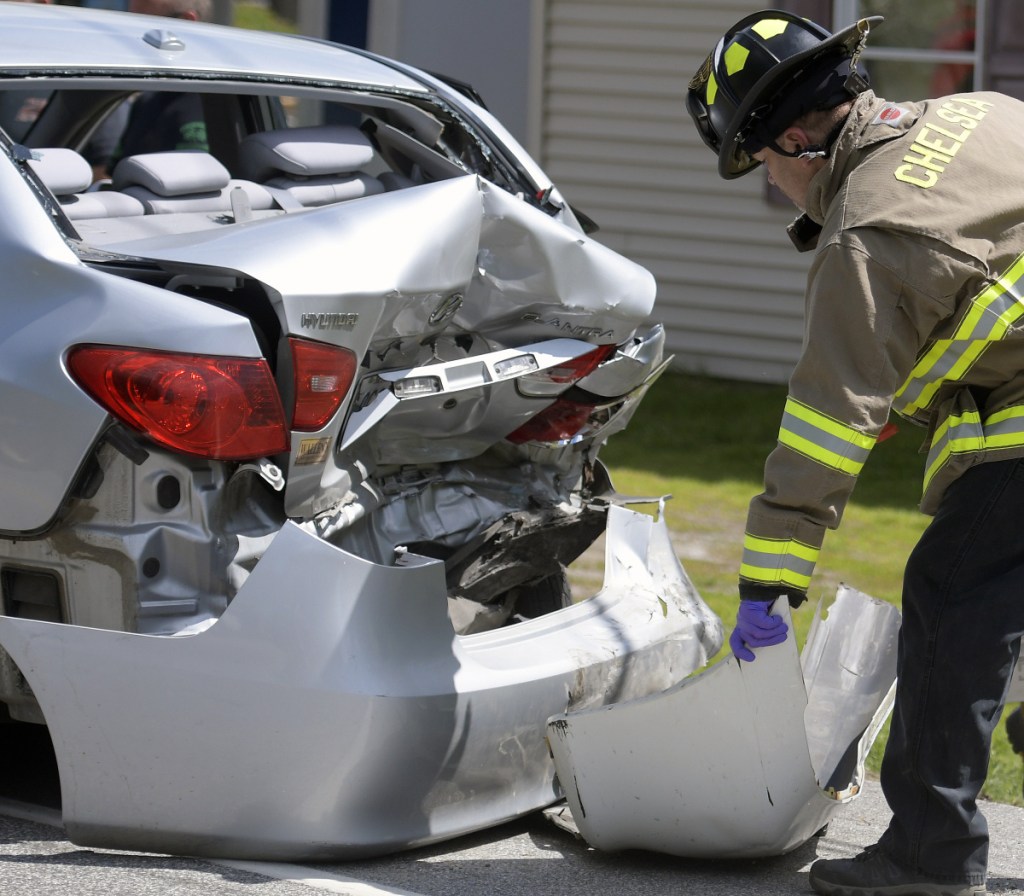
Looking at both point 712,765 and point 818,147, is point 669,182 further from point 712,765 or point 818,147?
point 712,765

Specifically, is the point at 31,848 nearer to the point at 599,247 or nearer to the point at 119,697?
the point at 119,697

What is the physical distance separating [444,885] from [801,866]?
33.3 inches

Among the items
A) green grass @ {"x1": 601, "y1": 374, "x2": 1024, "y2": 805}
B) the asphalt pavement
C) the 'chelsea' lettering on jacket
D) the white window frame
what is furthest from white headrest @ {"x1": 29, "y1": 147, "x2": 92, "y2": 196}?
the white window frame

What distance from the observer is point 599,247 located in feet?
12.4

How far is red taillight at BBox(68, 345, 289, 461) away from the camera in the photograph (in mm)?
2975

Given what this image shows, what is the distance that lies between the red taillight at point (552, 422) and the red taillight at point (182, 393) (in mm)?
1007

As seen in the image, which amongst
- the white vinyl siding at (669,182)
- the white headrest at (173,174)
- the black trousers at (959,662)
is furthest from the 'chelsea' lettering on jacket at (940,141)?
the white vinyl siding at (669,182)

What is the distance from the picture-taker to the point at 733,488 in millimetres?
7496

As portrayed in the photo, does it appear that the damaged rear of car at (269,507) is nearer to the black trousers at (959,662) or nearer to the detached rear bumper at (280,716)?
the detached rear bumper at (280,716)

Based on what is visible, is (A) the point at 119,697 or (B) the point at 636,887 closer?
(A) the point at 119,697

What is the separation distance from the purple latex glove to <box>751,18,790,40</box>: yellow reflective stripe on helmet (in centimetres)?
117

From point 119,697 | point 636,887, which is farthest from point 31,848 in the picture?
Result: point 636,887

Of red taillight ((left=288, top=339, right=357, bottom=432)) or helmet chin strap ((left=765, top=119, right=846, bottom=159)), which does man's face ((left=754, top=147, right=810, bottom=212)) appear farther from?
red taillight ((left=288, top=339, right=357, bottom=432))

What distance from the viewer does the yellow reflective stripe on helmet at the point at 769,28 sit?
3.11 m
